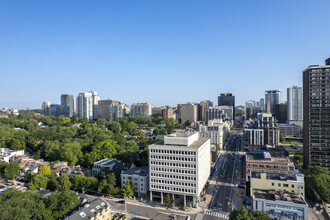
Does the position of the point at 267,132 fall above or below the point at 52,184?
above

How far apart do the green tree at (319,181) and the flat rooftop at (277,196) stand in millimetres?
10424

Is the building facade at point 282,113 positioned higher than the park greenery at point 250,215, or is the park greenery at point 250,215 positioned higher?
the building facade at point 282,113

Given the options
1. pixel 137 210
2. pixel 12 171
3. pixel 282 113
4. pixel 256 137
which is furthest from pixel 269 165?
pixel 282 113

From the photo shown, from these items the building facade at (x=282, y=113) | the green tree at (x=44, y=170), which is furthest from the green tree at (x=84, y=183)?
the building facade at (x=282, y=113)

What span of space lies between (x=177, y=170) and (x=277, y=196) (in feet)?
71.0

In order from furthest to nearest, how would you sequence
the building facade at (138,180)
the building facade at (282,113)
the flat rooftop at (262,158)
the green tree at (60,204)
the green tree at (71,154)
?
the building facade at (282,113)
the green tree at (71,154)
the flat rooftop at (262,158)
the building facade at (138,180)
the green tree at (60,204)

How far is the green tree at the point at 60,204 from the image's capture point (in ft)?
142

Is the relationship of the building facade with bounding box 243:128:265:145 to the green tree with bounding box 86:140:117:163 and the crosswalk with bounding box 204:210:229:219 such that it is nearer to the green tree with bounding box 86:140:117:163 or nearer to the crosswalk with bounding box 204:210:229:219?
the crosswalk with bounding box 204:210:229:219

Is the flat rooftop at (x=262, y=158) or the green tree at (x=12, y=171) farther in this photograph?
the green tree at (x=12, y=171)

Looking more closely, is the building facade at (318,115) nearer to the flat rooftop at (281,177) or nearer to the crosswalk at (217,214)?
the flat rooftop at (281,177)

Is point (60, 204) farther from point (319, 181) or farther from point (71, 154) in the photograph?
point (319, 181)

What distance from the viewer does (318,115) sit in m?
63.9

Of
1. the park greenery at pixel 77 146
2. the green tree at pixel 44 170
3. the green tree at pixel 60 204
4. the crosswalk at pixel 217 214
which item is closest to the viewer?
the green tree at pixel 60 204

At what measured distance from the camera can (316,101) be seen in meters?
64.1
